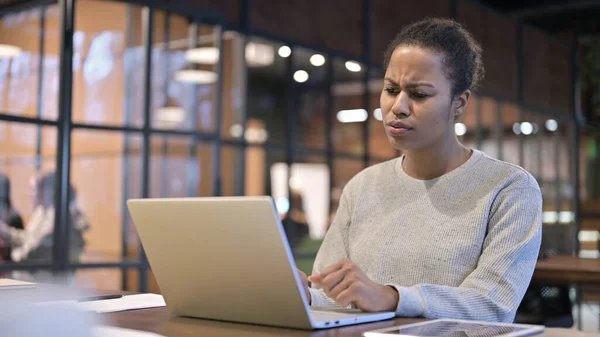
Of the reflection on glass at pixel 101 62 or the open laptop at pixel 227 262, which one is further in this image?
the reflection on glass at pixel 101 62

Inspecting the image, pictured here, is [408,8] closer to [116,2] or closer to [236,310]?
[116,2]

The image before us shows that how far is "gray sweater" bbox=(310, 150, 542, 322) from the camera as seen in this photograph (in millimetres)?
1708

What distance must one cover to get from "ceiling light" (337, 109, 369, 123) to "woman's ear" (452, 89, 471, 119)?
231 inches

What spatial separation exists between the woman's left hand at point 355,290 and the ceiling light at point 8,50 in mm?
4243

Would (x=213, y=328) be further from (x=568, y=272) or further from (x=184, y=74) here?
(x=184, y=74)

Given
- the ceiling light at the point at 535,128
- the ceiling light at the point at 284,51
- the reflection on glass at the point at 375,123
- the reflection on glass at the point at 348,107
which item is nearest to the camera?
the ceiling light at the point at 284,51

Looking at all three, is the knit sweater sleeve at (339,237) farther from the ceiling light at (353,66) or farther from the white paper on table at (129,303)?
the ceiling light at (353,66)

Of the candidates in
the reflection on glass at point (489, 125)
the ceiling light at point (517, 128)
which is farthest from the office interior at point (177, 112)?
the ceiling light at point (517, 128)

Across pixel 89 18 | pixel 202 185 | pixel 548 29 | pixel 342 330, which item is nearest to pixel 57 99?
pixel 89 18

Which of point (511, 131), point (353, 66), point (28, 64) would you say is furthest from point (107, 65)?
point (511, 131)

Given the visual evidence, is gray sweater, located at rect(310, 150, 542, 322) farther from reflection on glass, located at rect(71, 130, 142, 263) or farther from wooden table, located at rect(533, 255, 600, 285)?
reflection on glass, located at rect(71, 130, 142, 263)

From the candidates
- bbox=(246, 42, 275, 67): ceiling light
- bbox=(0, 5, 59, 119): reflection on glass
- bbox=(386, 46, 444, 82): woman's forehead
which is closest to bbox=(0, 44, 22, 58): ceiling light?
bbox=(0, 5, 59, 119): reflection on glass

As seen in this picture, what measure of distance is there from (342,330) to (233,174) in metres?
5.34

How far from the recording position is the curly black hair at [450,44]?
1970 mm
